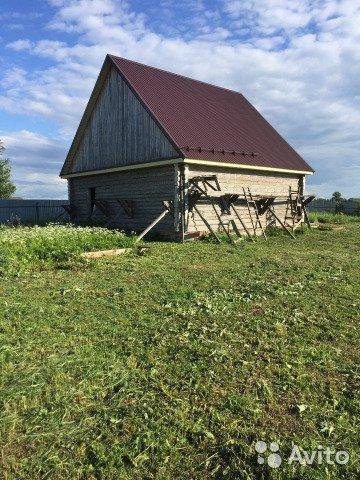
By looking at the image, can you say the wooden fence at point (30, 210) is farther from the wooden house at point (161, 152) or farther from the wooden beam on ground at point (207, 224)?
the wooden beam on ground at point (207, 224)

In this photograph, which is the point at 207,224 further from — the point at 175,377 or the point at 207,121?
the point at 175,377

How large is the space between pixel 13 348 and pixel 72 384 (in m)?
1.10

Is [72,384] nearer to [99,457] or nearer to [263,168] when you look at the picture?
[99,457]

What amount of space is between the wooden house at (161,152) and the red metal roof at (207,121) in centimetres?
6

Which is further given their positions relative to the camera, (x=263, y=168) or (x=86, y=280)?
(x=263, y=168)

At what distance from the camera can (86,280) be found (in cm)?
784

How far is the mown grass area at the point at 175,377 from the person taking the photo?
2.82 m

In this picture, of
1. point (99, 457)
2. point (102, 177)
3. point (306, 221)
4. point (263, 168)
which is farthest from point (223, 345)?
point (306, 221)

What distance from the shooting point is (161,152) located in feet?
48.5

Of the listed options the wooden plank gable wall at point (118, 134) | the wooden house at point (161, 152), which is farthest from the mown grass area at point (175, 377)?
the wooden plank gable wall at point (118, 134)

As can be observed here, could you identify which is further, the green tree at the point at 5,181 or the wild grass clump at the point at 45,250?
the green tree at the point at 5,181

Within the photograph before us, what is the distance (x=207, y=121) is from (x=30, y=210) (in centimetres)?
1368

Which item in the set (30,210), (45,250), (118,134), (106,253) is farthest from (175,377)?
(30,210)

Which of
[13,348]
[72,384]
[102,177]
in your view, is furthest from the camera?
[102,177]
